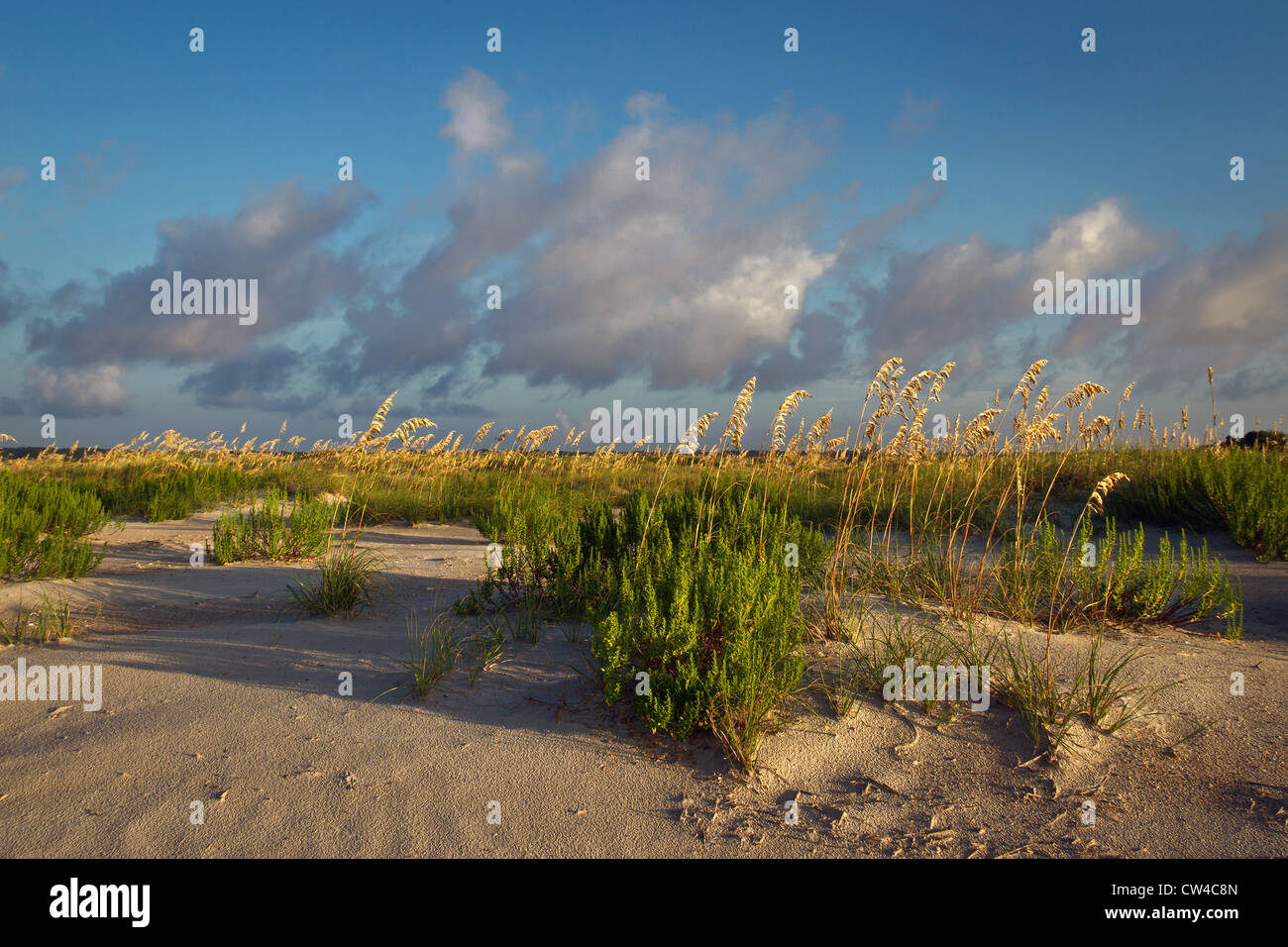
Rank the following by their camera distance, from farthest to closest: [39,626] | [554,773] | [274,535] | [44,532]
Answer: [44,532], [274,535], [39,626], [554,773]

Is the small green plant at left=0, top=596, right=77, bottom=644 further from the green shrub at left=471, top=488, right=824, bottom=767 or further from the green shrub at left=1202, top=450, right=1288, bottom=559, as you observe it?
the green shrub at left=1202, top=450, right=1288, bottom=559

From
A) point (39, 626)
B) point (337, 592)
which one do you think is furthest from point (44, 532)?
point (337, 592)

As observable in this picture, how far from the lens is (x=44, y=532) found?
27.5 feet

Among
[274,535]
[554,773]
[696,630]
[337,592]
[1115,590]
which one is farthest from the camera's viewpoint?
[274,535]

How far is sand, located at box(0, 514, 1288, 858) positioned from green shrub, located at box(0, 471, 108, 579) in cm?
223

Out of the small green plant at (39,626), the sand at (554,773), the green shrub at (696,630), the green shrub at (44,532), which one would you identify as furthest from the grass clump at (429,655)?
the green shrub at (44,532)

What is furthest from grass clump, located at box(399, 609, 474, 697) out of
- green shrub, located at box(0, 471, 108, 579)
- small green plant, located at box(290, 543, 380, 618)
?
green shrub, located at box(0, 471, 108, 579)

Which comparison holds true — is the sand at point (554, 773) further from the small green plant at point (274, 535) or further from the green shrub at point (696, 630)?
the small green plant at point (274, 535)

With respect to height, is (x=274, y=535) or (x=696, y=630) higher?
(x=274, y=535)

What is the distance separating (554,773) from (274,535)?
5453 millimetres

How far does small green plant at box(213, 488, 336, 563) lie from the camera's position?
734cm

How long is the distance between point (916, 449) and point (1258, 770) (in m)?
2.34

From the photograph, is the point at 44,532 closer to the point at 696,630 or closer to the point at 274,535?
the point at 274,535
